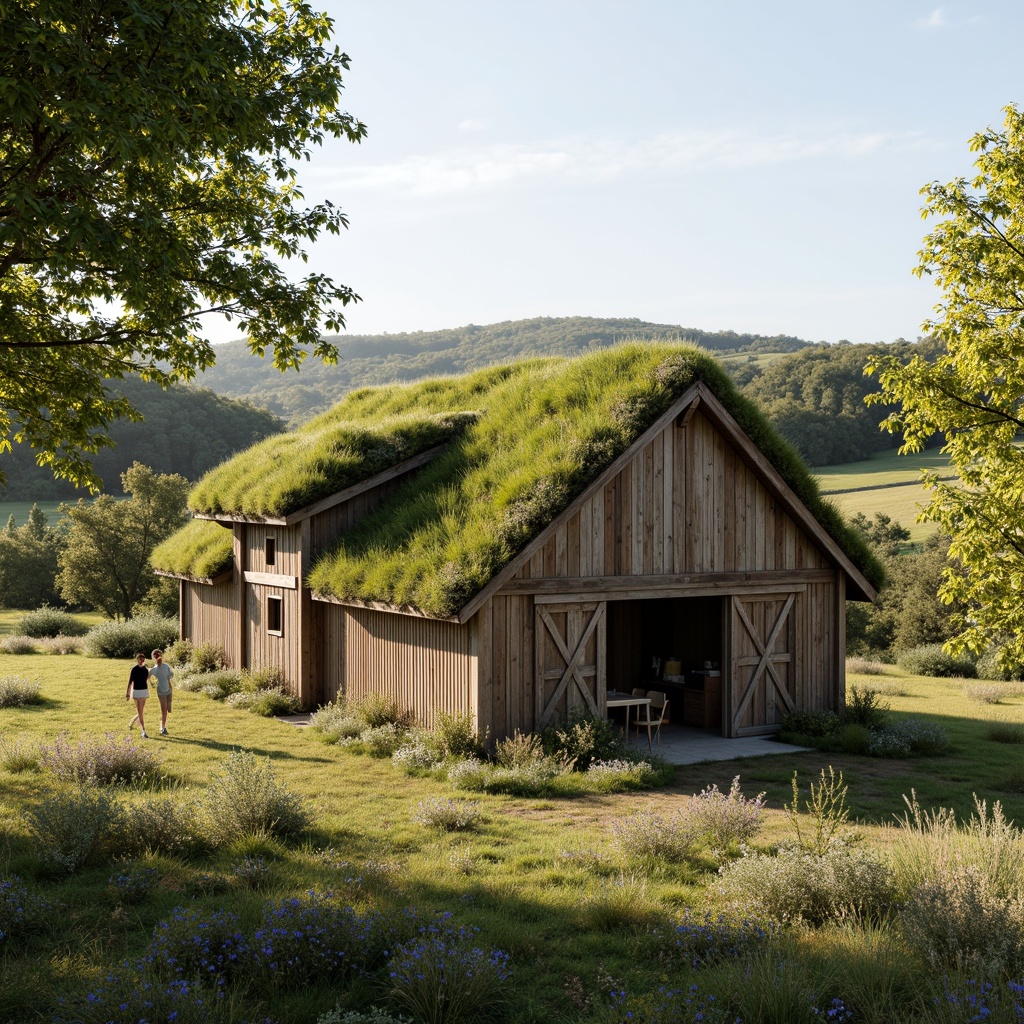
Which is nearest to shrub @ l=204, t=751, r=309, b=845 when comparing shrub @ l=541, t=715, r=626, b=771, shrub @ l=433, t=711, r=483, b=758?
shrub @ l=433, t=711, r=483, b=758

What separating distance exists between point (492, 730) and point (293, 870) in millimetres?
6344

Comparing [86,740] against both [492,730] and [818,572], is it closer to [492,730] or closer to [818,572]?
[492,730]

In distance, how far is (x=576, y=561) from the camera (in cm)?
1641

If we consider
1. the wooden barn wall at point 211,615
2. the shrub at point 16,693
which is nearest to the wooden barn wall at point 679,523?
the wooden barn wall at point 211,615

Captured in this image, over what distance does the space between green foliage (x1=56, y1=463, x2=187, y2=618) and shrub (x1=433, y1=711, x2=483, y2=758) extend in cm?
2675

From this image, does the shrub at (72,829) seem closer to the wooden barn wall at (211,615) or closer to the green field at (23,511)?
the wooden barn wall at (211,615)

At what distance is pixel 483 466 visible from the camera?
18047mm

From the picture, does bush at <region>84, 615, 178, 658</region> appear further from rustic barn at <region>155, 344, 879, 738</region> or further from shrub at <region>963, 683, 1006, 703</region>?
shrub at <region>963, 683, 1006, 703</region>

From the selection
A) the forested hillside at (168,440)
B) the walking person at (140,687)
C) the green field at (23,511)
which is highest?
the forested hillside at (168,440)

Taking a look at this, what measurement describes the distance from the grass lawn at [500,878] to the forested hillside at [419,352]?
116196 mm

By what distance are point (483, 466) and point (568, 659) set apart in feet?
→ 13.2

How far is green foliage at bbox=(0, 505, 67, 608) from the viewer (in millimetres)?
53312

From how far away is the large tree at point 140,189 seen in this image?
9516 millimetres

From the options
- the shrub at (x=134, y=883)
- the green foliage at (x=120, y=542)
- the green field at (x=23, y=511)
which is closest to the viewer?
the shrub at (x=134, y=883)
